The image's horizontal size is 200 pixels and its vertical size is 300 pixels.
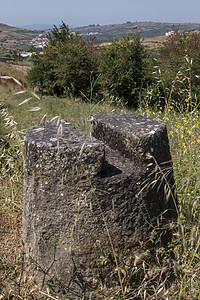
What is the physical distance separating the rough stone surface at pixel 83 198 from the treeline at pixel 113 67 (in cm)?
686

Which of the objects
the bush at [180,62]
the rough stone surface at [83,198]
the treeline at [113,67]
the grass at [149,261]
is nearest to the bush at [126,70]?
the treeline at [113,67]

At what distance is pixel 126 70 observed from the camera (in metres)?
10.9

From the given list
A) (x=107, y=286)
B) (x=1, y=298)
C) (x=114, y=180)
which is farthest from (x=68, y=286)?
(x=114, y=180)

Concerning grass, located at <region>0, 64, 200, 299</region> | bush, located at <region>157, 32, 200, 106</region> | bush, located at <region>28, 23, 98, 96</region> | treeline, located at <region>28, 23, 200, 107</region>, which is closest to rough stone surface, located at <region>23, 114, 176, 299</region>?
grass, located at <region>0, 64, 200, 299</region>

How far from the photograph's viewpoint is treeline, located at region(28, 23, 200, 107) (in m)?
10.4

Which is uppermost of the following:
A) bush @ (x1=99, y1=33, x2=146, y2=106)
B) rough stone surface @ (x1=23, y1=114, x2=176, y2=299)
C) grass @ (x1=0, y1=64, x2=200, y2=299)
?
bush @ (x1=99, y1=33, x2=146, y2=106)

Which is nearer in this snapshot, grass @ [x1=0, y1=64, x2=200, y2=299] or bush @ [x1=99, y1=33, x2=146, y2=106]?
grass @ [x1=0, y1=64, x2=200, y2=299]

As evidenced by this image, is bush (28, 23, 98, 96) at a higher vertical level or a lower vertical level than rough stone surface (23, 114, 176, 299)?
higher

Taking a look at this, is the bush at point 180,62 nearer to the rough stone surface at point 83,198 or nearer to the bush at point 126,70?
the bush at point 126,70

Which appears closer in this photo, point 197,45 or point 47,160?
point 47,160

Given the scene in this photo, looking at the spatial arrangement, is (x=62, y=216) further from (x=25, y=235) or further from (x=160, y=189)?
(x=160, y=189)

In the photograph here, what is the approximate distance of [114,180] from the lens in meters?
1.73

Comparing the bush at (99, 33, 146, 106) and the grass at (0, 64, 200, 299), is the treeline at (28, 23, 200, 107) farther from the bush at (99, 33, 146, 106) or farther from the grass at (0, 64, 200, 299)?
the grass at (0, 64, 200, 299)

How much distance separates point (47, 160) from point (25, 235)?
0.70 m
